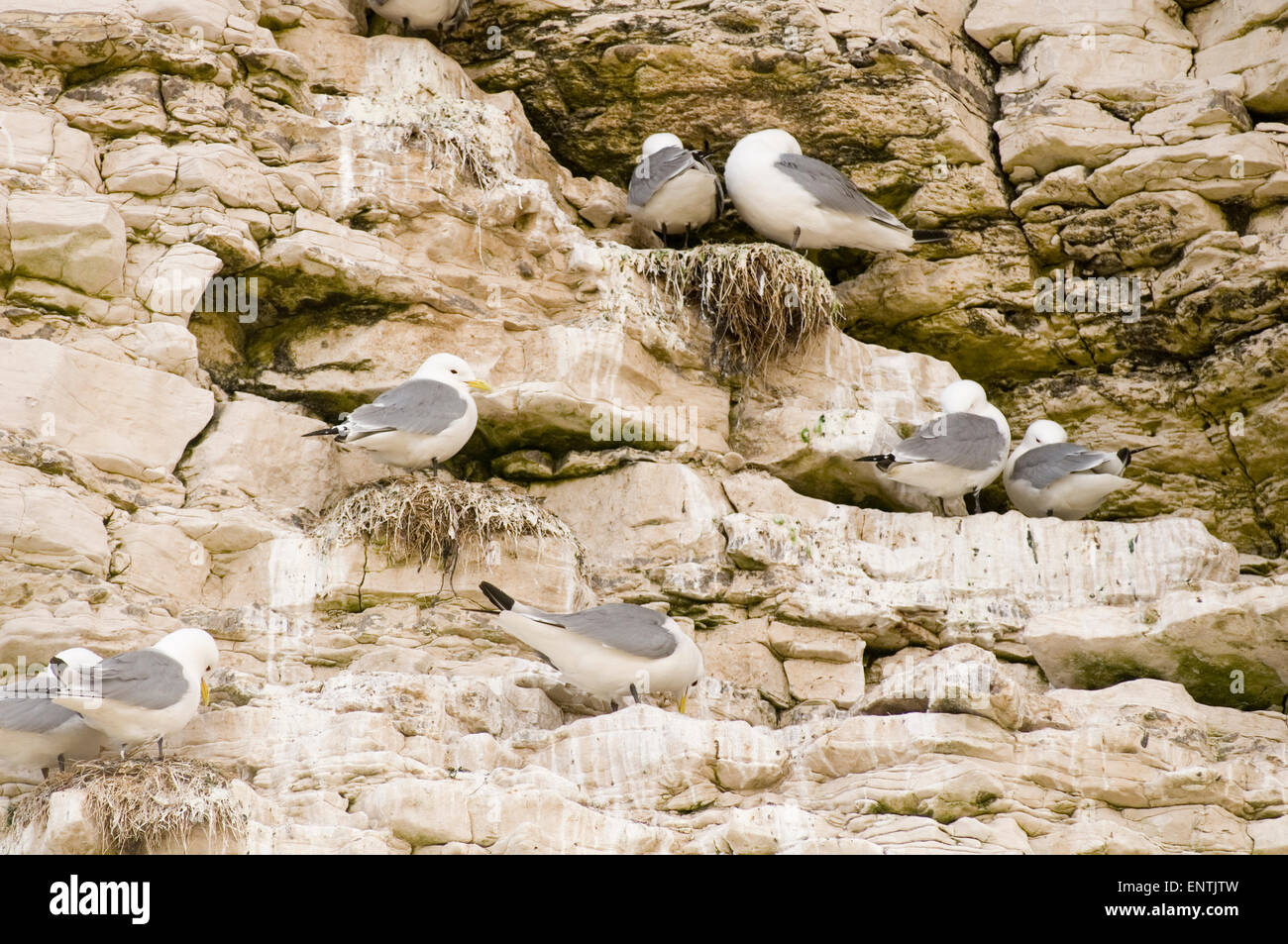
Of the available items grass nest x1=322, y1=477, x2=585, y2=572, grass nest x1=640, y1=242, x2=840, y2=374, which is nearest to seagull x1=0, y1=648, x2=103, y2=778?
grass nest x1=322, y1=477, x2=585, y2=572

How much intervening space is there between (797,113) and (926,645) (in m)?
3.91

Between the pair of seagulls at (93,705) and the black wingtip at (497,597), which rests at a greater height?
the black wingtip at (497,597)

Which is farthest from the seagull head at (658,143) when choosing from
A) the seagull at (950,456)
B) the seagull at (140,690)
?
the seagull at (140,690)

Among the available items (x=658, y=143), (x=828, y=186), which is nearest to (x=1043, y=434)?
(x=828, y=186)

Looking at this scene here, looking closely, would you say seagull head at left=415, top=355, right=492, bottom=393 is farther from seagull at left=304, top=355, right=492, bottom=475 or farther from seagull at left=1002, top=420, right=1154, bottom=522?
seagull at left=1002, top=420, right=1154, bottom=522

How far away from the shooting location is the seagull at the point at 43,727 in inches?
282

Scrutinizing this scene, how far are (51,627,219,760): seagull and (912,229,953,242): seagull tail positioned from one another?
19.1 feet

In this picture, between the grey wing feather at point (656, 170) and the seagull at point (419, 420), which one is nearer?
the seagull at point (419, 420)

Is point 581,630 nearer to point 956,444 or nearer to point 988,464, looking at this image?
point 956,444

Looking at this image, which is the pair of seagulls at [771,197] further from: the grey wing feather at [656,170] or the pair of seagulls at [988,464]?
the pair of seagulls at [988,464]

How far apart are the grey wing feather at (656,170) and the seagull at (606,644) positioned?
11.2 ft

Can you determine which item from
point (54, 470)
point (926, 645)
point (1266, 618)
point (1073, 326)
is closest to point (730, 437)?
point (926, 645)

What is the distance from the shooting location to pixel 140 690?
7164 millimetres

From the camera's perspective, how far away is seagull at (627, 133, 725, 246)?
35.4 feet
